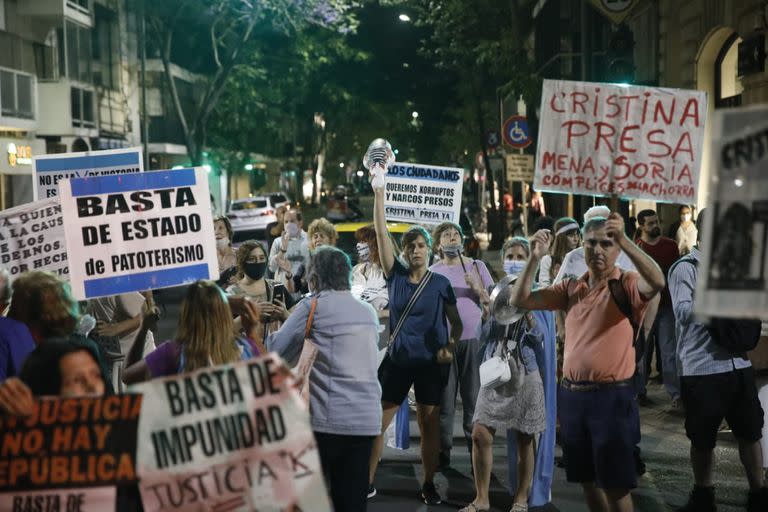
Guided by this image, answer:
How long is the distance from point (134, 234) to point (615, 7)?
8888mm

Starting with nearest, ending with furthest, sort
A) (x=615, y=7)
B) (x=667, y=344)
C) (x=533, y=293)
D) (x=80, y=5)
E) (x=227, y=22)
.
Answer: (x=533, y=293) < (x=667, y=344) < (x=615, y=7) < (x=80, y=5) < (x=227, y=22)

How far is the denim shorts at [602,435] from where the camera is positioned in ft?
20.2

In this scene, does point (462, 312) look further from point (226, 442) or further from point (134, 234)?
point (226, 442)

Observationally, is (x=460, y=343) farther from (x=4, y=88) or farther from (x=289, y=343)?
(x=4, y=88)

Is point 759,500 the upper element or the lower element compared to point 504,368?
lower

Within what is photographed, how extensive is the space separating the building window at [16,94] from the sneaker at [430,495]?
27.0 meters

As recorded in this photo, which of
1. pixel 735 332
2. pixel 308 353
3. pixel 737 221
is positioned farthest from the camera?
pixel 735 332

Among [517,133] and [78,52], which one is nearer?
[517,133]

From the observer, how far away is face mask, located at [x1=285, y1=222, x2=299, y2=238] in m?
13.6

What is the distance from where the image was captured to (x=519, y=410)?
781 cm

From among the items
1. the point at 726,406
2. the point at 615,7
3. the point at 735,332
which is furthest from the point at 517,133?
the point at 735,332

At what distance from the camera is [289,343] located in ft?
20.2

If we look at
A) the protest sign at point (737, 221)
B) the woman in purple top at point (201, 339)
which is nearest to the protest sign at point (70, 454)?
the woman in purple top at point (201, 339)

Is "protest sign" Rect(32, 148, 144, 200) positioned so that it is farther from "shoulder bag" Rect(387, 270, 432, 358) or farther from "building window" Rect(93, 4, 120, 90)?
"building window" Rect(93, 4, 120, 90)
